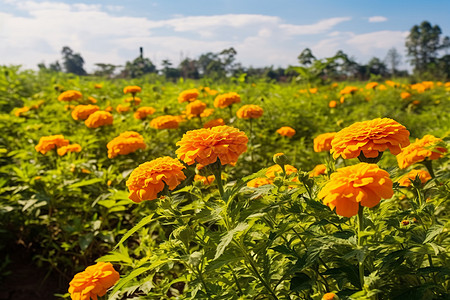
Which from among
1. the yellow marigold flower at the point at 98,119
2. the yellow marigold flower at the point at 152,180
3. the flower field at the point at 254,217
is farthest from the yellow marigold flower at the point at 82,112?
the yellow marigold flower at the point at 152,180

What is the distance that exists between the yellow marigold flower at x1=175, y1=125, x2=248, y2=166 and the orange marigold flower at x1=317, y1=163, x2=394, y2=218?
362 mm

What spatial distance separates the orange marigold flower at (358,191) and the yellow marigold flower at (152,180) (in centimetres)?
52

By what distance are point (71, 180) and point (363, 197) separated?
2368mm

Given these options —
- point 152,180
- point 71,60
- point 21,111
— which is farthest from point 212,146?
point 71,60

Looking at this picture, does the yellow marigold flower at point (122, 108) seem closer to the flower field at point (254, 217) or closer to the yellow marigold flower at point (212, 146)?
the flower field at point (254, 217)

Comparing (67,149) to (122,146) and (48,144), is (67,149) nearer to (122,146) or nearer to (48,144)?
(48,144)

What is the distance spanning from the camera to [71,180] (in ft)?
8.96

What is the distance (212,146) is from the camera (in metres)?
1.17

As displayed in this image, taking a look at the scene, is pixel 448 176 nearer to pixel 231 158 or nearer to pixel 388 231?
pixel 388 231

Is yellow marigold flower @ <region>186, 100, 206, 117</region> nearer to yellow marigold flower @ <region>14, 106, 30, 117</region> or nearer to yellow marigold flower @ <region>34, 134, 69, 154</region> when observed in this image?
yellow marigold flower @ <region>34, 134, 69, 154</region>

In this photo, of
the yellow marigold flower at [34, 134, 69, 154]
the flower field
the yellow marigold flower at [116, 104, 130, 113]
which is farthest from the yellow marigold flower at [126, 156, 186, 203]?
the yellow marigold flower at [116, 104, 130, 113]

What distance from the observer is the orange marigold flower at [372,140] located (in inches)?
42.6

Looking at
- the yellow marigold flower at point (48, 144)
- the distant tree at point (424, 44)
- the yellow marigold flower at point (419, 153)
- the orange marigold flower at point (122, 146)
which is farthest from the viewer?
the distant tree at point (424, 44)

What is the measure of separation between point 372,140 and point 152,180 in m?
0.69
